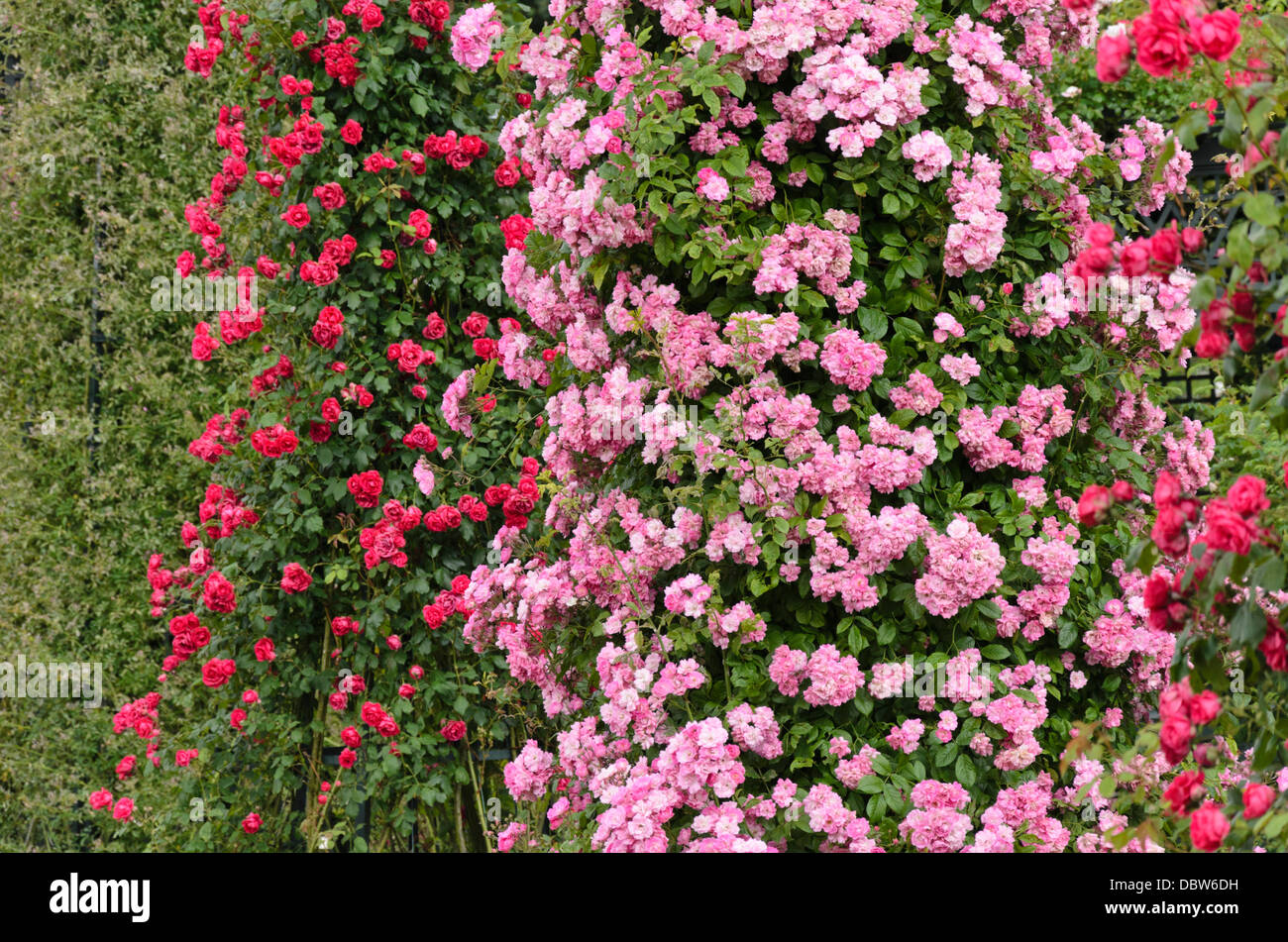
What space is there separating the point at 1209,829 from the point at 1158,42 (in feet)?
3.18

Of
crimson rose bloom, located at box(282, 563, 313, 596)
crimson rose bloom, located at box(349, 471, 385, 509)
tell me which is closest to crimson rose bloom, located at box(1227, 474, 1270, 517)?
crimson rose bloom, located at box(349, 471, 385, 509)

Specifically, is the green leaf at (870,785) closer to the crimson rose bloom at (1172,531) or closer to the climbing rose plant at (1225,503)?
the climbing rose plant at (1225,503)

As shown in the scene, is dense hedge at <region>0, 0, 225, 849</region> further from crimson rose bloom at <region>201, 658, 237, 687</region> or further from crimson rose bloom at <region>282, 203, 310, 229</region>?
crimson rose bloom at <region>282, 203, 310, 229</region>

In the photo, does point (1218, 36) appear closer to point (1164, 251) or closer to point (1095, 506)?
point (1164, 251)

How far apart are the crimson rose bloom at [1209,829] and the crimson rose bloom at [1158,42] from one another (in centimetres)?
92

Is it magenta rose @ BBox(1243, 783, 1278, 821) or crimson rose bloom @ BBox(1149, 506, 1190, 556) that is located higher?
crimson rose bloom @ BBox(1149, 506, 1190, 556)

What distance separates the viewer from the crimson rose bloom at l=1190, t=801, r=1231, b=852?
154cm

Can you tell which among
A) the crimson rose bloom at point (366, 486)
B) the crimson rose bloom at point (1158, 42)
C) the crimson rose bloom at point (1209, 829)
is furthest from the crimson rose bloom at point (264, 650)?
the crimson rose bloom at point (1158, 42)

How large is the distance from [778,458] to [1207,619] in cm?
106

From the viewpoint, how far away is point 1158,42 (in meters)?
1.58

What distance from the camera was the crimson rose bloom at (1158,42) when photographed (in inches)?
62.0

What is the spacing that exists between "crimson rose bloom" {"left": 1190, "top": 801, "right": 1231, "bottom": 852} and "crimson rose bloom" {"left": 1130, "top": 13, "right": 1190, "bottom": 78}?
0.92 meters
